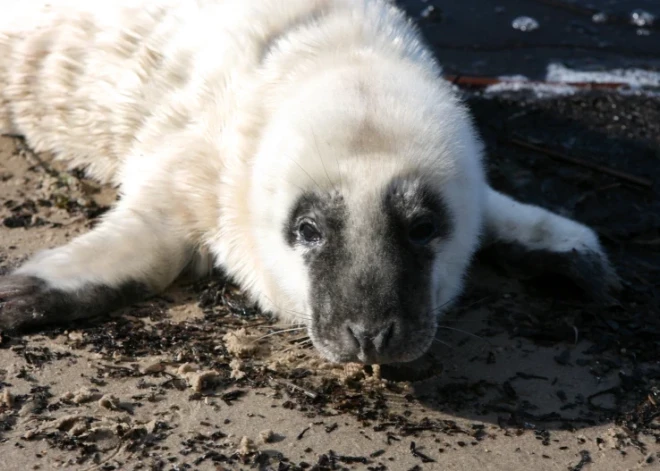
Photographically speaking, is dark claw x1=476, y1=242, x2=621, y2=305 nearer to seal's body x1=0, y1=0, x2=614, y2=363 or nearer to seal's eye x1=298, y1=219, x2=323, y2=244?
seal's body x1=0, y1=0, x2=614, y2=363

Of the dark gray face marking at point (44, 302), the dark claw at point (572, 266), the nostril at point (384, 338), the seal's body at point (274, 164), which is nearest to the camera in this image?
the nostril at point (384, 338)

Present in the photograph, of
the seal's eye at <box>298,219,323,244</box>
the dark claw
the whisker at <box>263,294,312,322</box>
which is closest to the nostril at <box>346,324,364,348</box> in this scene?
the whisker at <box>263,294,312,322</box>

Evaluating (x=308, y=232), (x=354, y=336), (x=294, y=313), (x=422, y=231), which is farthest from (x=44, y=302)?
(x=422, y=231)

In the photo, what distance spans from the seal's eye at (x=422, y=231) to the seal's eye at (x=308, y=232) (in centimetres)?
31

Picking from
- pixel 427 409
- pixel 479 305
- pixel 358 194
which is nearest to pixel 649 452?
pixel 427 409

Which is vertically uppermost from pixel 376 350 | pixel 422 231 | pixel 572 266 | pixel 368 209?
pixel 368 209

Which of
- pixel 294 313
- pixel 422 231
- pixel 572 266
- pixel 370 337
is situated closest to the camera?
pixel 370 337

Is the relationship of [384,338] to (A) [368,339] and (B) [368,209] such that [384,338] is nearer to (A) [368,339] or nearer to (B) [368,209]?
(A) [368,339]

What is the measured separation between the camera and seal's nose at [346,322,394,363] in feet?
9.38

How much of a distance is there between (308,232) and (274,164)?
0.98 ft

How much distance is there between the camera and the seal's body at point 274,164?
3.04m

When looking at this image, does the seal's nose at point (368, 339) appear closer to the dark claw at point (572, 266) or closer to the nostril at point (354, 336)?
the nostril at point (354, 336)

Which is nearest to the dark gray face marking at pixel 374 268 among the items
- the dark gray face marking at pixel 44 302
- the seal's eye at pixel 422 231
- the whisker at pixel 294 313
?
the seal's eye at pixel 422 231

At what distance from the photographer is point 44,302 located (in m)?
3.37
